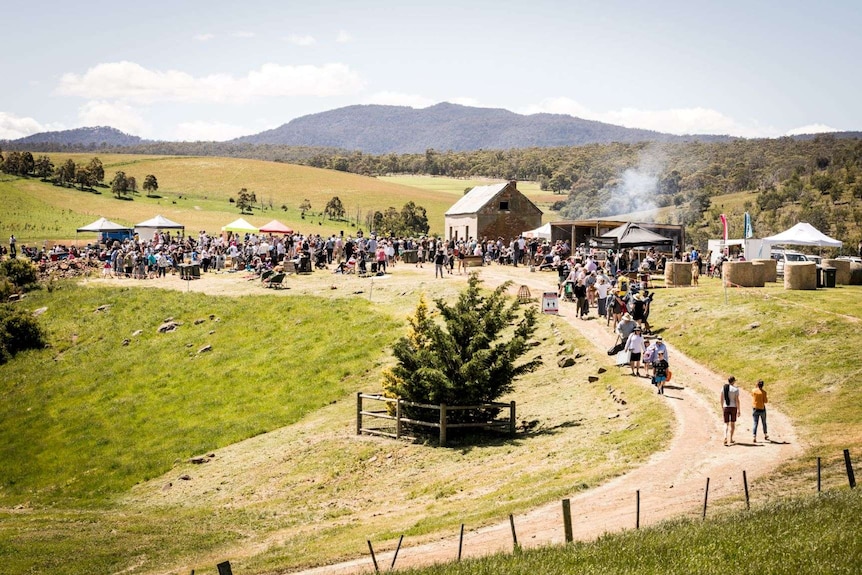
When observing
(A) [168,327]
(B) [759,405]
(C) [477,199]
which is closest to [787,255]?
(C) [477,199]

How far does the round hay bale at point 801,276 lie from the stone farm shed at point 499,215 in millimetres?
31820

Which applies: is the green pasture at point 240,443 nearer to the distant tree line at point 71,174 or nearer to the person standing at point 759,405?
the person standing at point 759,405

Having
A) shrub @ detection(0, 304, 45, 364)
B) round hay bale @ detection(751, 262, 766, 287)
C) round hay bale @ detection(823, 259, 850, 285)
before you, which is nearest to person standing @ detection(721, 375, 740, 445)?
round hay bale @ detection(751, 262, 766, 287)

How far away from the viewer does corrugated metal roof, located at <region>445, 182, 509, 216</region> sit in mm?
68938

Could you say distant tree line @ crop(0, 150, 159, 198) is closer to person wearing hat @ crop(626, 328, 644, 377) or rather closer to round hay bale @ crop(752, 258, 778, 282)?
round hay bale @ crop(752, 258, 778, 282)

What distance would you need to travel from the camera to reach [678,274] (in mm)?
42094

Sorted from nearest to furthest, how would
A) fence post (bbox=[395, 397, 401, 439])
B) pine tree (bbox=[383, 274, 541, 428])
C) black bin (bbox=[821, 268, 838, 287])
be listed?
1. pine tree (bbox=[383, 274, 541, 428])
2. fence post (bbox=[395, 397, 401, 439])
3. black bin (bbox=[821, 268, 838, 287])

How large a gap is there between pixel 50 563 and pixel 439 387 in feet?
37.1

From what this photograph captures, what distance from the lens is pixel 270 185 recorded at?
5551 inches

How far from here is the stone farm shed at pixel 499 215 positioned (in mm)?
68562

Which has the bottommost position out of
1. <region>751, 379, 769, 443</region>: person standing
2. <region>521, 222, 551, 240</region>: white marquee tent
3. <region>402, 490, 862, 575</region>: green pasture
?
<region>402, 490, 862, 575</region>: green pasture

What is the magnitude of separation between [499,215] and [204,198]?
225 ft

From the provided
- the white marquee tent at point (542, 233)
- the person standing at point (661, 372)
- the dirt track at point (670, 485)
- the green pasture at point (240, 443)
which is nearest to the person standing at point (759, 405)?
the dirt track at point (670, 485)

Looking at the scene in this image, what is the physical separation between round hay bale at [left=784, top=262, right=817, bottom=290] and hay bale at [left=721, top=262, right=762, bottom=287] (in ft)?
5.03
